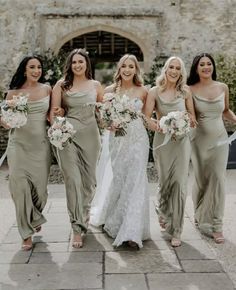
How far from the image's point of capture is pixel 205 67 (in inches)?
212

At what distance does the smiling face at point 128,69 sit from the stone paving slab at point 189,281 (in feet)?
6.87

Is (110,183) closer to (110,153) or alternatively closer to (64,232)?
(110,153)

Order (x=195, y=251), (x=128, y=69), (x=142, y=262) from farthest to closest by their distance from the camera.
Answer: (x=128, y=69), (x=195, y=251), (x=142, y=262)

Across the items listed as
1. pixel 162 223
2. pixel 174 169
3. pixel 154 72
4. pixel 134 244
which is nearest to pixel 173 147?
pixel 174 169

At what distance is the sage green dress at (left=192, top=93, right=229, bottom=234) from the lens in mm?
5426

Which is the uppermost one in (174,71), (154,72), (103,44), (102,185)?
(174,71)

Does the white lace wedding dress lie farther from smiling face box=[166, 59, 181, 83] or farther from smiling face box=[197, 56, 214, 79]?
smiling face box=[197, 56, 214, 79]

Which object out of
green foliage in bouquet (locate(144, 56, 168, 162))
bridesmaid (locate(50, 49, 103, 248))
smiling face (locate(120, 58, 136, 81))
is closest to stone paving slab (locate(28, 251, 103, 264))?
bridesmaid (locate(50, 49, 103, 248))

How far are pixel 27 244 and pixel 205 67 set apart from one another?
266cm

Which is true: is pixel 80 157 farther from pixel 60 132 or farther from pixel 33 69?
pixel 33 69

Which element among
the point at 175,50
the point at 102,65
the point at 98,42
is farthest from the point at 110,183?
the point at 102,65

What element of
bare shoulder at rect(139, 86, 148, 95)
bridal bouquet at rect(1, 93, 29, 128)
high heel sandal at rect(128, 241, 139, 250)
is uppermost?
bare shoulder at rect(139, 86, 148, 95)

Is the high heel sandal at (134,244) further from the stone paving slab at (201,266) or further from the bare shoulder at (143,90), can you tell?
the bare shoulder at (143,90)

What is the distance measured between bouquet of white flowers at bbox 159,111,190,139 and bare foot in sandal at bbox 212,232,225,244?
1.25m
